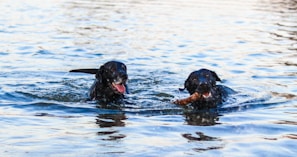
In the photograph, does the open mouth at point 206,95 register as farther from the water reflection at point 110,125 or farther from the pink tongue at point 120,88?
the pink tongue at point 120,88

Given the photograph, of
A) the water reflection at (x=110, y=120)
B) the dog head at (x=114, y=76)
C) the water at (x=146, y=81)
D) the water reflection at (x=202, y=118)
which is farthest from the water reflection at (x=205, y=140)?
the dog head at (x=114, y=76)

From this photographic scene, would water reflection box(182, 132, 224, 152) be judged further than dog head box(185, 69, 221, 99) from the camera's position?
No

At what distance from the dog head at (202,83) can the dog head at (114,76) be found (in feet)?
3.74

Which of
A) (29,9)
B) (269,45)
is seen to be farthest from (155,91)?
(29,9)

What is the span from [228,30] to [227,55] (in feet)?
20.4

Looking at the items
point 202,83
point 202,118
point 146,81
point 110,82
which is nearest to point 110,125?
point 202,118

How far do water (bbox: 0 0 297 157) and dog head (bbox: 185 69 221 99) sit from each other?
0.33 m

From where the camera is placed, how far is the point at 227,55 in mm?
16688

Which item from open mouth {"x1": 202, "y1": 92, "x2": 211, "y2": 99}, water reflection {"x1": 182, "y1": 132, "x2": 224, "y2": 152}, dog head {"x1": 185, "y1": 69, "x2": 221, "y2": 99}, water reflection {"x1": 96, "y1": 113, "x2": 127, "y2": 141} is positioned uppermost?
dog head {"x1": 185, "y1": 69, "x2": 221, "y2": 99}

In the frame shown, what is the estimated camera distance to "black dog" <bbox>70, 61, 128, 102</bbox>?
1059 centimetres

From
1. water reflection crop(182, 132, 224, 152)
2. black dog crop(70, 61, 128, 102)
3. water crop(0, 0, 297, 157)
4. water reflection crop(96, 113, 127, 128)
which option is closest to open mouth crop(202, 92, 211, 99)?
water crop(0, 0, 297, 157)

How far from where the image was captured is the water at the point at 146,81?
7.45m

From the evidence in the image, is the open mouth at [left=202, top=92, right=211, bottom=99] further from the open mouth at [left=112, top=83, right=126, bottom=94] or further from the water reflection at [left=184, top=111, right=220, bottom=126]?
the open mouth at [left=112, top=83, right=126, bottom=94]

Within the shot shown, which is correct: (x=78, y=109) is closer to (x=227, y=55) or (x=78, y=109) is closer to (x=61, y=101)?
(x=61, y=101)
